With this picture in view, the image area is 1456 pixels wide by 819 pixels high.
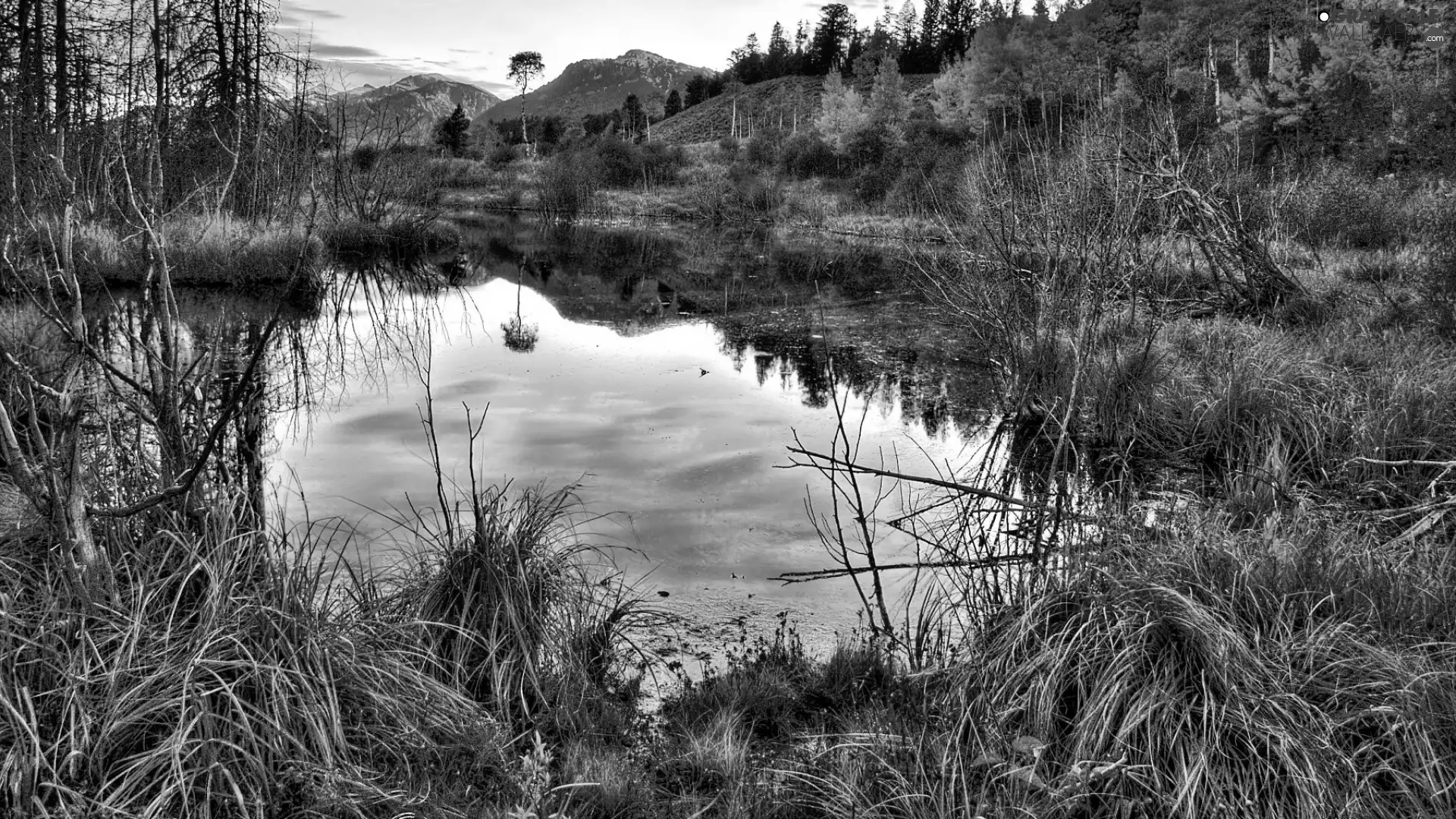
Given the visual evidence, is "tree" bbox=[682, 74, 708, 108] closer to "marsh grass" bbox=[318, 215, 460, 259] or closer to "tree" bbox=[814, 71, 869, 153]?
"tree" bbox=[814, 71, 869, 153]

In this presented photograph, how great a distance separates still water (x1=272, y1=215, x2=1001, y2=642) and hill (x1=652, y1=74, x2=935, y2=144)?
62.9 m

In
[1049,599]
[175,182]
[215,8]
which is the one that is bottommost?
[1049,599]

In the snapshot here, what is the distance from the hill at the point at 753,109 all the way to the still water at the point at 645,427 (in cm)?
6290

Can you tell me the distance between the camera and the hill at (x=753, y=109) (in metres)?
78.9

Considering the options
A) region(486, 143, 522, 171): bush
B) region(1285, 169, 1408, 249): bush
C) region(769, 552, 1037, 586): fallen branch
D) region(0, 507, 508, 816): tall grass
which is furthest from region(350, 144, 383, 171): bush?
region(0, 507, 508, 816): tall grass

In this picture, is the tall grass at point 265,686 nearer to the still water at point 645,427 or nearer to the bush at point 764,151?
the still water at point 645,427

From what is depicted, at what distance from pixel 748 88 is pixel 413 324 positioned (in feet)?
272

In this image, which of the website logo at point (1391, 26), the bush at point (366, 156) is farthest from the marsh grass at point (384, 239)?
the website logo at point (1391, 26)

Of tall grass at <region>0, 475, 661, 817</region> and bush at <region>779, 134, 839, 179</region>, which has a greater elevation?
bush at <region>779, 134, 839, 179</region>

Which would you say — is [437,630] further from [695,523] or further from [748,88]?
[748,88]

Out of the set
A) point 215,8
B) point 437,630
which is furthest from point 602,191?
point 437,630

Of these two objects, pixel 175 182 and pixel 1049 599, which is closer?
pixel 1049 599

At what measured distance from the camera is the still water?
583 centimetres

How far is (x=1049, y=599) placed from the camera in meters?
3.59
